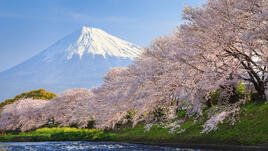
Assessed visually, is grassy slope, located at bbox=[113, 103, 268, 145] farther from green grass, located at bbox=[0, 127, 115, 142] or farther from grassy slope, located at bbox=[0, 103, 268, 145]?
green grass, located at bbox=[0, 127, 115, 142]

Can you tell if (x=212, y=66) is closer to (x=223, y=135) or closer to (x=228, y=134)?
(x=228, y=134)

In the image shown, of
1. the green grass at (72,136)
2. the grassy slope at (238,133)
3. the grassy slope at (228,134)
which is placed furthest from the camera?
the green grass at (72,136)

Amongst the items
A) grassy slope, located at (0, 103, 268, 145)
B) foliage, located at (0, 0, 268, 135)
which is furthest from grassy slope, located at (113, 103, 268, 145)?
foliage, located at (0, 0, 268, 135)

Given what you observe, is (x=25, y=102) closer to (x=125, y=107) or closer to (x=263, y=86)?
A: (x=125, y=107)

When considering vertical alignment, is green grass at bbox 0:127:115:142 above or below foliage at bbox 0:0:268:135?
below

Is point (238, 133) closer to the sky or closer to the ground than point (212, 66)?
closer to the ground

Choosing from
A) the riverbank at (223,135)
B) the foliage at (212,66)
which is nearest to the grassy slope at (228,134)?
the riverbank at (223,135)

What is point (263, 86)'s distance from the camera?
643 inches

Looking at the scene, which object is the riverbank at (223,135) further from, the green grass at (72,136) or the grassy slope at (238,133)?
the green grass at (72,136)

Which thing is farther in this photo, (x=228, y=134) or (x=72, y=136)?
(x=72, y=136)

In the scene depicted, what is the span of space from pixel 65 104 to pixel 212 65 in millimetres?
35552

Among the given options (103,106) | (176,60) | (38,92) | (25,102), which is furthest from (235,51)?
(38,92)

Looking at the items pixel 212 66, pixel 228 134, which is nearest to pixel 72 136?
pixel 228 134

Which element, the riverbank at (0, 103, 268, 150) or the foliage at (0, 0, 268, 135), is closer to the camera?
the foliage at (0, 0, 268, 135)
